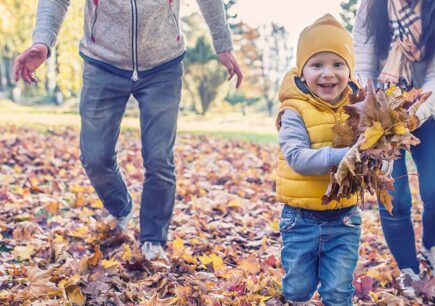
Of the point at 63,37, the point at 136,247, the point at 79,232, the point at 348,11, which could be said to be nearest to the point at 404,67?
the point at 136,247

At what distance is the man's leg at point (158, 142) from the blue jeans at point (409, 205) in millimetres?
1361

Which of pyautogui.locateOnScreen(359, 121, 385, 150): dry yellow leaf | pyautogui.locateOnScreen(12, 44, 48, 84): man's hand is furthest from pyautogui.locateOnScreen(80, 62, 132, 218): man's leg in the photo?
pyautogui.locateOnScreen(359, 121, 385, 150): dry yellow leaf

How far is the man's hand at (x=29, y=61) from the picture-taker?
339 centimetres

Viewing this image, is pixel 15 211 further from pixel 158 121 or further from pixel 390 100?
pixel 390 100

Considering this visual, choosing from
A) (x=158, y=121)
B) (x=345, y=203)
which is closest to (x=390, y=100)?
(x=345, y=203)

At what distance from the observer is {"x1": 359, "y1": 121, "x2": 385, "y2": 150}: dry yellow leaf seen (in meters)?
2.27

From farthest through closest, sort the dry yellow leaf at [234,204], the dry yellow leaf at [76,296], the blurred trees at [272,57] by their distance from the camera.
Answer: the blurred trees at [272,57], the dry yellow leaf at [234,204], the dry yellow leaf at [76,296]

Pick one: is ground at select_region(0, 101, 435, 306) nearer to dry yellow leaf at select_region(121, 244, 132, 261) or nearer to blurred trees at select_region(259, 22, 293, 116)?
dry yellow leaf at select_region(121, 244, 132, 261)

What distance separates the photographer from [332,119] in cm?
267

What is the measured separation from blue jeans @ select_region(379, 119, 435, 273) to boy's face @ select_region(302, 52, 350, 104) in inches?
35.9

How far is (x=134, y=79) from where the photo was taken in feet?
12.0

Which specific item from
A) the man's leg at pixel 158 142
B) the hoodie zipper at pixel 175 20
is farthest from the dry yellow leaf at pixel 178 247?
the hoodie zipper at pixel 175 20

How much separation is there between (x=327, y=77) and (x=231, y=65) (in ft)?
4.64

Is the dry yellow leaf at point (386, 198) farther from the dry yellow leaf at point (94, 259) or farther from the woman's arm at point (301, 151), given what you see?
the dry yellow leaf at point (94, 259)
